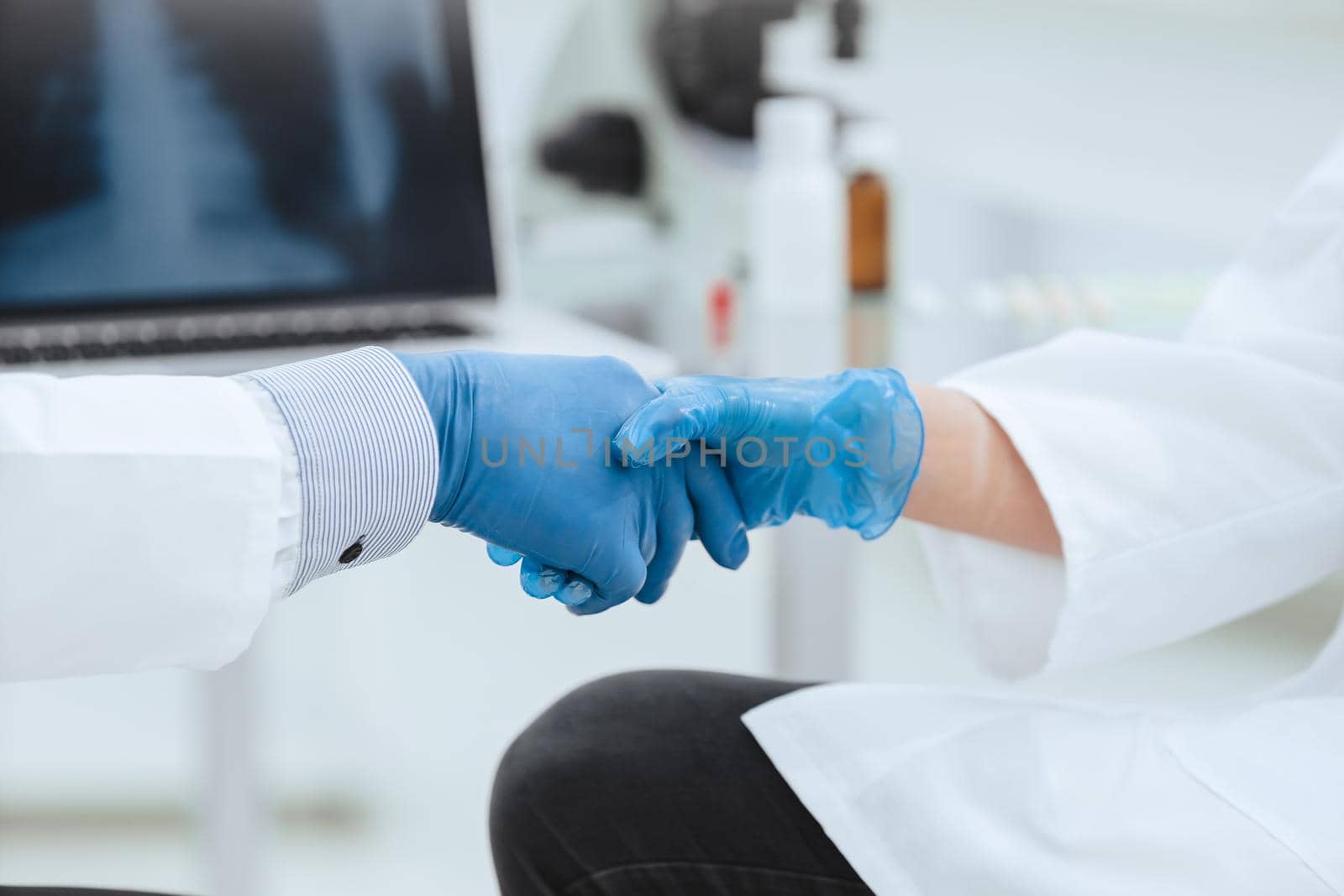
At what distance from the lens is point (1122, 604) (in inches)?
28.5

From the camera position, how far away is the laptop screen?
1.08 metres

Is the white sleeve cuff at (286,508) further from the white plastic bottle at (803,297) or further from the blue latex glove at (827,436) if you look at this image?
the white plastic bottle at (803,297)

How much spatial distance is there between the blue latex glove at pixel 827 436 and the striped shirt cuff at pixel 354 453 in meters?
0.12

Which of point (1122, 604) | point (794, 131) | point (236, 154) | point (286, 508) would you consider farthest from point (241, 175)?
point (1122, 604)

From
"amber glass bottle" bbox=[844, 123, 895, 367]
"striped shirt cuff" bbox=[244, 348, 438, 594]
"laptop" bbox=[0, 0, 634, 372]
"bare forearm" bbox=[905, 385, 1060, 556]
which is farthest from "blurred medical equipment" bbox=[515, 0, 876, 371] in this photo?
"striped shirt cuff" bbox=[244, 348, 438, 594]

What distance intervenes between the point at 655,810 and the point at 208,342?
56 centimetres

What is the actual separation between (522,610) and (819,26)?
115 cm

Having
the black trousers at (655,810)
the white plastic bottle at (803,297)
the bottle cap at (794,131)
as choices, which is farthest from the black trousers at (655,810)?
the bottle cap at (794,131)

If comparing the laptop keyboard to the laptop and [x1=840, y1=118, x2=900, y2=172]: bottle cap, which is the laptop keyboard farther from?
[x1=840, y1=118, x2=900, y2=172]: bottle cap

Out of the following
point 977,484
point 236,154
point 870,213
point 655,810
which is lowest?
point 655,810

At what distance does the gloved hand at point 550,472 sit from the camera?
0.66m

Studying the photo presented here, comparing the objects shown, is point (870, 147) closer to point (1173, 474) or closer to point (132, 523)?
point (1173, 474)

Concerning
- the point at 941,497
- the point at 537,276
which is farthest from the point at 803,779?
the point at 537,276

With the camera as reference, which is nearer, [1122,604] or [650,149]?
[1122,604]
